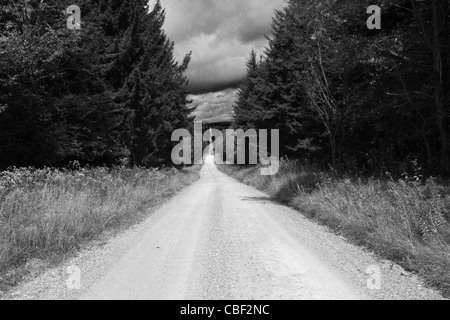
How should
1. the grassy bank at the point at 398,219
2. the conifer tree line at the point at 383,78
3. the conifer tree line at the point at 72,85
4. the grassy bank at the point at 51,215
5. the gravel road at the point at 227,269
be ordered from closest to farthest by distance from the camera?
the gravel road at the point at 227,269
the grassy bank at the point at 398,219
the grassy bank at the point at 51,215
the conifer tree line at the point at 383,78
the conifer tree line at the point at 72,85

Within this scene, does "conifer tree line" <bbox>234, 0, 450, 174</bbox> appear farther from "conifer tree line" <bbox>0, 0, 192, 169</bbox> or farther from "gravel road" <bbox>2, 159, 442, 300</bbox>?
"conifer tree line" <bbox>0, 0, 192, 169</bbox>

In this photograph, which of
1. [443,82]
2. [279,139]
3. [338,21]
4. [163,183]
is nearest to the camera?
[443,82]

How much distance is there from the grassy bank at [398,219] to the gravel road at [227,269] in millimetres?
259

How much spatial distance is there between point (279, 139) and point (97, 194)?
716 inches

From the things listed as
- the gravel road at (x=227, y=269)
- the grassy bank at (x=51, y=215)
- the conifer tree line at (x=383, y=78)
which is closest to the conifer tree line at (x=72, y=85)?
the grassy bank at (x=51, y=215)

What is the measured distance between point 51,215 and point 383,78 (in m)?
9.99

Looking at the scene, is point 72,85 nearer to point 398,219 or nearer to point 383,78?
point 383,78

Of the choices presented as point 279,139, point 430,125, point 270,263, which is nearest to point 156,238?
point 270,263

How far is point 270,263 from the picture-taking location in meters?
5.46

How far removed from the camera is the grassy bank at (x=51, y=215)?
17.6 feet

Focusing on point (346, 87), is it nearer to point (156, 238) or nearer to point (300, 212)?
point (300, 212)

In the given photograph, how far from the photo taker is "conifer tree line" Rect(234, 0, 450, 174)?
880 centimetres

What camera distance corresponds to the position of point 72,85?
14.1m

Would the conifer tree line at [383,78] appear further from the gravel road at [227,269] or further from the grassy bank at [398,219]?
the gravel road at [227,269]
